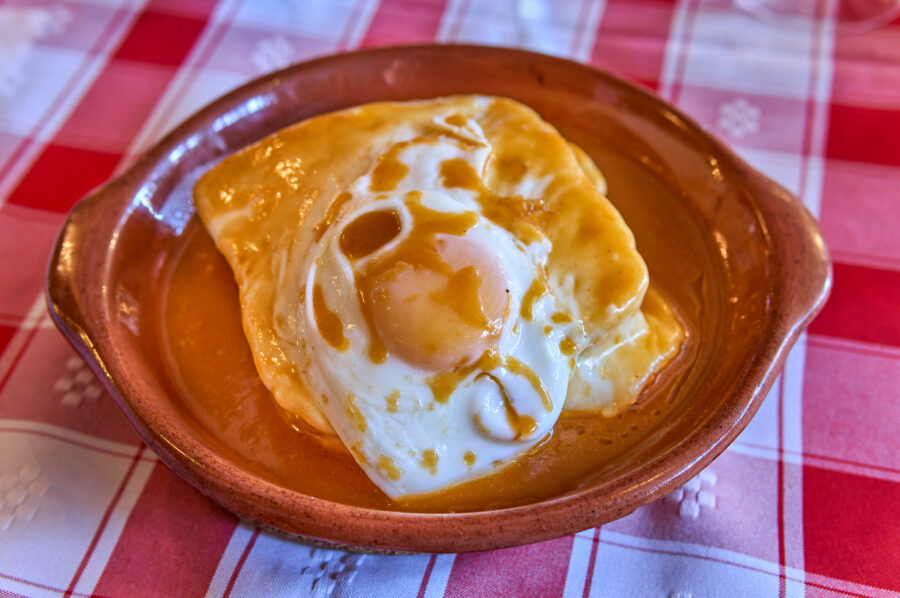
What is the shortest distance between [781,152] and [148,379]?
150cm

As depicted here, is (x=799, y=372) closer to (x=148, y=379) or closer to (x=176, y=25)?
(x=148, y=379)

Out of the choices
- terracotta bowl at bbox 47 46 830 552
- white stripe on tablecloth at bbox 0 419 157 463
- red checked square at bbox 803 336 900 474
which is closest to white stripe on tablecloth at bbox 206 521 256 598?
terracotta bowl at bbox 47 46 830 552

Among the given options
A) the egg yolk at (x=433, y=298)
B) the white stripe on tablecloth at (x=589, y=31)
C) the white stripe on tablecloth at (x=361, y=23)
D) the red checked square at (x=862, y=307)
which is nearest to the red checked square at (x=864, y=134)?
the red checked square at (x=862, y=307)

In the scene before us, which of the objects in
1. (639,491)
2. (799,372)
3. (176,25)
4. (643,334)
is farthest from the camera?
(176,25)

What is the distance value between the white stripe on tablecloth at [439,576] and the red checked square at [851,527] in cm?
57

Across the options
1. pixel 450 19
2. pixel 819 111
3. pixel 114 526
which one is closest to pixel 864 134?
pixel 819 111

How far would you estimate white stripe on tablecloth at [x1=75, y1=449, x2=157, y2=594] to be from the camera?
126 cm

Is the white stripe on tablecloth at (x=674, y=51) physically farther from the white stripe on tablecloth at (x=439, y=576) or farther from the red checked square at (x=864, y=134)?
the white stripe on tablecloth at (x=439, y=576)

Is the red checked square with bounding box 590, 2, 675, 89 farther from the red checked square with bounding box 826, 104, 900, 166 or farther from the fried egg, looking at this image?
the fried egg

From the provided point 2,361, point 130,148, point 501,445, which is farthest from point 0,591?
point 130,148

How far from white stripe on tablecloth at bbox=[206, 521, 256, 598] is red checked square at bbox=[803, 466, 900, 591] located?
0.90 metres

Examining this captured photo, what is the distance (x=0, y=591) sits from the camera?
1.24 m

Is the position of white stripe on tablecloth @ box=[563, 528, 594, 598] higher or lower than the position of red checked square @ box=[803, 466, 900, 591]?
higher

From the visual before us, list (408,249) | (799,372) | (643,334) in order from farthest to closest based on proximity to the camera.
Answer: (799,372), (643,334), (408,249)
